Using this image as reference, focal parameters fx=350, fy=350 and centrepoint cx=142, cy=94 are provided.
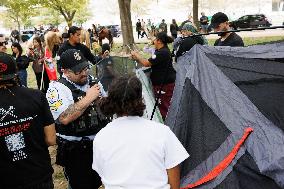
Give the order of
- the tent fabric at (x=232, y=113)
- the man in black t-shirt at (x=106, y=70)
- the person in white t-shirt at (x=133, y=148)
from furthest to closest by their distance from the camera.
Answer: the man in black t-shirt at (x=106, y=70)
the tent fabric at (x=232, y=113)
the person in white t-shirt at (x=133, y=148)

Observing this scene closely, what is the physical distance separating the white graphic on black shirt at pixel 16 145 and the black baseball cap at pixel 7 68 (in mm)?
440

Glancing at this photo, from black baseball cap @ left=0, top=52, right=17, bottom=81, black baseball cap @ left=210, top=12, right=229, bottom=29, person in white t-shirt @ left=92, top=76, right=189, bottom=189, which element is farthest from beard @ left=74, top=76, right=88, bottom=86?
black baseball cap @ left=210, top=12, right=229, bottom=29

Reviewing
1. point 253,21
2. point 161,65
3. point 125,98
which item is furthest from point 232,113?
point 253,21

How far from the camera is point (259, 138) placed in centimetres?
257

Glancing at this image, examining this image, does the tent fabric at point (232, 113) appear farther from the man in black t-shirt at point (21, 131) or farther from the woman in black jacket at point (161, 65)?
the woman in black jacket at point (161, 65)

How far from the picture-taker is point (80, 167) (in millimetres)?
3486

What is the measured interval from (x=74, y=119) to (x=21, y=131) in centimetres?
56

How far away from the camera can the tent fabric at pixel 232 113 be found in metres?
2.48

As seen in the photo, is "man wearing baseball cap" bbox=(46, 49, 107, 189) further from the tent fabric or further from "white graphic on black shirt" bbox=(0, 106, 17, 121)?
the tent fabric

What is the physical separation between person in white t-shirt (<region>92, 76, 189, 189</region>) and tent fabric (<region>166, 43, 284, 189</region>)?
0.56 m

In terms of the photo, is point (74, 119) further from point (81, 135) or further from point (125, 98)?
point (125, 98)

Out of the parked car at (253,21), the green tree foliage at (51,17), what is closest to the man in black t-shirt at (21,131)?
the parked car at (253,21)

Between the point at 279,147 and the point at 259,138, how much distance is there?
0.15 m

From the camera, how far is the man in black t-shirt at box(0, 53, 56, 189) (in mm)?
2605
